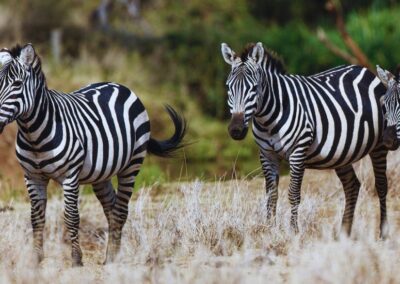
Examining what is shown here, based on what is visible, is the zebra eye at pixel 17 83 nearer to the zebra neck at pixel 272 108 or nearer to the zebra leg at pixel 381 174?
the zebra neck at pixel 272 108

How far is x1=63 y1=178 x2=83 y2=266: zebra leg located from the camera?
29.1 feet

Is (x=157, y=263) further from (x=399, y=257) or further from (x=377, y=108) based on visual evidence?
(x=377, y=108)

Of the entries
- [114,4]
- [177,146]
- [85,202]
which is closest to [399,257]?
[177,146]

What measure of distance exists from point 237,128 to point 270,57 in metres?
0.97

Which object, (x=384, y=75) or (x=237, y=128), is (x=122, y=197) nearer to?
(x=237, y=128)

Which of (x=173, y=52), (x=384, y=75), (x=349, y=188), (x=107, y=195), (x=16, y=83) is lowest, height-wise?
(x=107, y=195)

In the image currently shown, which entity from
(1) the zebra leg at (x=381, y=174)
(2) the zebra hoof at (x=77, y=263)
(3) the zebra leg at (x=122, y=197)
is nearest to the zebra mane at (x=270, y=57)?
(1) the zebra leg at (x=381, y=174)

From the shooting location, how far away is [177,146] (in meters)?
10.5

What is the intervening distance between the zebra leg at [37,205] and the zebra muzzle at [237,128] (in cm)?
159

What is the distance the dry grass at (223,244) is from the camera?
22.8 ft

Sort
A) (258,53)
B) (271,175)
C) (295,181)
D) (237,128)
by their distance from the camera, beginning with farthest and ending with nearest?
1. (271,175)
2. (295,181)
3. (258,53)
4. (237,128)

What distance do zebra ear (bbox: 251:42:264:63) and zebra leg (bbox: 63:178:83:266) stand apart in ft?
6.02

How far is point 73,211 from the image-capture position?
29.5ft

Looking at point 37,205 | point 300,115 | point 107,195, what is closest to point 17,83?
point 37,205
